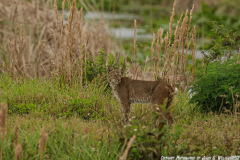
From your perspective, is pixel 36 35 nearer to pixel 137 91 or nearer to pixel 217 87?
pixel 137 91

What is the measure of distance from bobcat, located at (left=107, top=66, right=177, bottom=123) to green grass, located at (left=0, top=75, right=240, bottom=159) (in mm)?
197

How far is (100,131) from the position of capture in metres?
4.30

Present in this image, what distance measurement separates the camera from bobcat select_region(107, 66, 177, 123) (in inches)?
187

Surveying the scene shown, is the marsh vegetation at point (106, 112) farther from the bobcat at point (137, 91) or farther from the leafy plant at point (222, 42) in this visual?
the bobcat at point (137, 91)

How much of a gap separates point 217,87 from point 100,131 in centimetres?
177

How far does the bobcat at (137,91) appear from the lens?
15.6 ft

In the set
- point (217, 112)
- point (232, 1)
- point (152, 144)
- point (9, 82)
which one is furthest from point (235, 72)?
point (232, 1)

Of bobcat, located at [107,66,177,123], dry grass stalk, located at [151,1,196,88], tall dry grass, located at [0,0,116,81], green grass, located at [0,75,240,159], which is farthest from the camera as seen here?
tall dry grass, located at [0,0,116,81]

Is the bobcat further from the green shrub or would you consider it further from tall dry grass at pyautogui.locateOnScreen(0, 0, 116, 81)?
tall dry grass at pyautogui.locateOnScreen(0, 0, 116, 81)

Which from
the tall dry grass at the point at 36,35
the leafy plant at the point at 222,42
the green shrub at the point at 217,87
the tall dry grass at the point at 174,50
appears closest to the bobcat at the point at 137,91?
the green shrub at the point at 217,87

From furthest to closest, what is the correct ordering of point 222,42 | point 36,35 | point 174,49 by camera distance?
point 36,35 → point 222,42 → point 174,49

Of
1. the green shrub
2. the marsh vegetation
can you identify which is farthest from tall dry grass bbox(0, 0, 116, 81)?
the green shrub

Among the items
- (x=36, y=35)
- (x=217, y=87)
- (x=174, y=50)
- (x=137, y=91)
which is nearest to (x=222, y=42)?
(x=174, y=50)

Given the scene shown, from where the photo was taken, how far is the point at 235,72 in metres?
5.17
